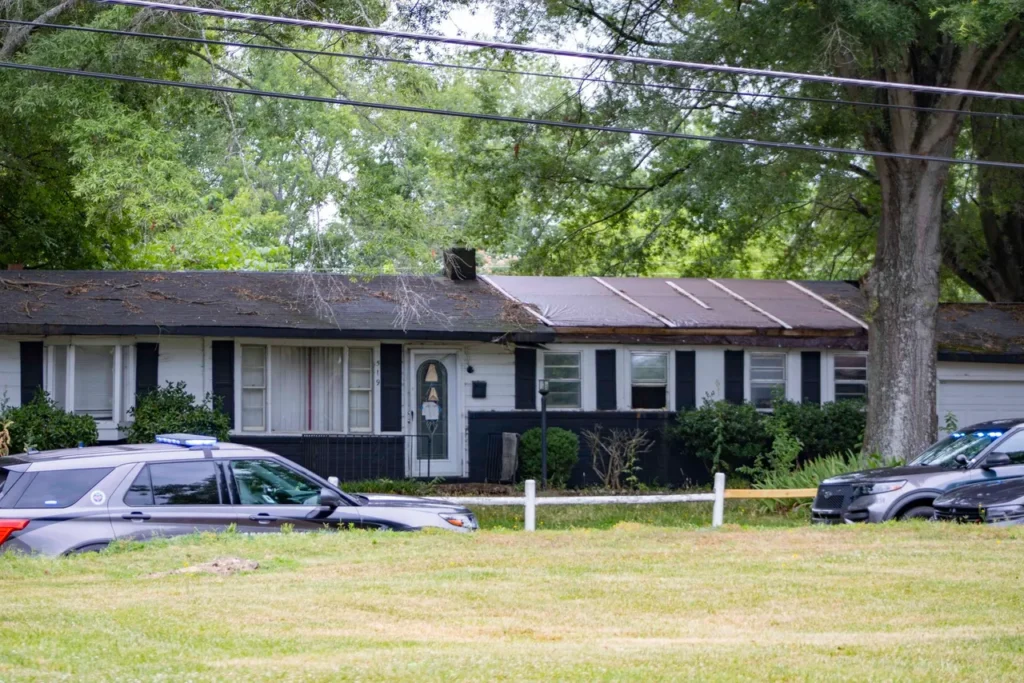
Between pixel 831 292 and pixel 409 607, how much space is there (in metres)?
19.6

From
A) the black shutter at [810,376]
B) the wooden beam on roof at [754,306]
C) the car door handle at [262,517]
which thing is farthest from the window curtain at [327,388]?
the car door handle at [262,517]

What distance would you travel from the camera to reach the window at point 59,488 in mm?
10914

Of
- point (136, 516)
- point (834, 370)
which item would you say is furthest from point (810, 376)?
point (136, 516)

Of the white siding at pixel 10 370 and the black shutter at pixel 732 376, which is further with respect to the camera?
the black shutter at pixel 732 376

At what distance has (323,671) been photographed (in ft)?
22.7

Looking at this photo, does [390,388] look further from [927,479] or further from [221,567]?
[221,567]

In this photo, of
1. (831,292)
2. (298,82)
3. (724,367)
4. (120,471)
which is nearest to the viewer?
(120,471)

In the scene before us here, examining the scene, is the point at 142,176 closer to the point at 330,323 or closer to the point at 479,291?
the point at 330,323

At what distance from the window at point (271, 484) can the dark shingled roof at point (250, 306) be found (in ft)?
27.4

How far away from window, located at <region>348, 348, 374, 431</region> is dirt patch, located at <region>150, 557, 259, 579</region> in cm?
1209

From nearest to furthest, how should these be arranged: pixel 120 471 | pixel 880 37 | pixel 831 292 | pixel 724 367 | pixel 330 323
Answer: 1. pixel 120 471
2. pixel 880 37
3. pixel 330 323
4. pixel 724 367
5. pixel 831 292

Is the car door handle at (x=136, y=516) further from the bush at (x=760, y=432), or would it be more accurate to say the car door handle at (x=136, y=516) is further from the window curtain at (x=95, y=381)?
the bush at (x=760, y=432)

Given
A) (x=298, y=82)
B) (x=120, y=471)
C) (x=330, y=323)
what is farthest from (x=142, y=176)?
(x=298, y=82)

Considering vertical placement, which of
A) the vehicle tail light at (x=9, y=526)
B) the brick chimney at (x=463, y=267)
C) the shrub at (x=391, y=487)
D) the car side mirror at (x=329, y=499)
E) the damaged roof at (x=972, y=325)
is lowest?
the shrub at (x=391, y=487)
